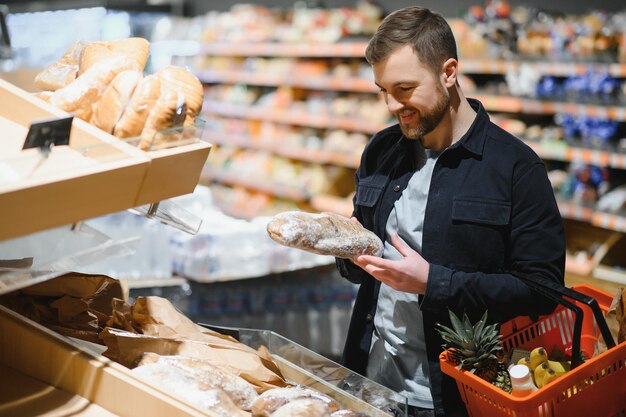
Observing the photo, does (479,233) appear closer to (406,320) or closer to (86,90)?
(406,320)

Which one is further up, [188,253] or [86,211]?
[86,211]

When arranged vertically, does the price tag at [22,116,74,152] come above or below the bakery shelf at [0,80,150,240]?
above

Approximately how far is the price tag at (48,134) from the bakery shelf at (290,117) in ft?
14.5

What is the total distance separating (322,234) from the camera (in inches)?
73.8

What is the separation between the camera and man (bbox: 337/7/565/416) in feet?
6.41

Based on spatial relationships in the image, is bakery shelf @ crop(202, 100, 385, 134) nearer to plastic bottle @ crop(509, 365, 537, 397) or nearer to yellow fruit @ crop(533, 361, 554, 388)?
yellow fruit @ crop(533, 361, 554, 388)

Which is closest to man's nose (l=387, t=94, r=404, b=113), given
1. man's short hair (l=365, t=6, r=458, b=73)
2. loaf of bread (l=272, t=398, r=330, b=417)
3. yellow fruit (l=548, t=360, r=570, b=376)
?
man's short hair (l=365, t=6, r=458, b=73)

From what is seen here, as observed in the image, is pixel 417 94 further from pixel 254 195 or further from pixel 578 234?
pixel 254 195

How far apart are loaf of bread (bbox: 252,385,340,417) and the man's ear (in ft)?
3.26

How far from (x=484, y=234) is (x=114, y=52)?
3.75 feet

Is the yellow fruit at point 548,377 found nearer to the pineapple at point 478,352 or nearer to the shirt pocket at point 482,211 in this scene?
the pineapple at point 478,352

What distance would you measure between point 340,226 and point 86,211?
0.75 metres

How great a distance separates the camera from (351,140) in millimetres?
6258

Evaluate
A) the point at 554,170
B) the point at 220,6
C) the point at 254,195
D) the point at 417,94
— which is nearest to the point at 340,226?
the point at 417,94
